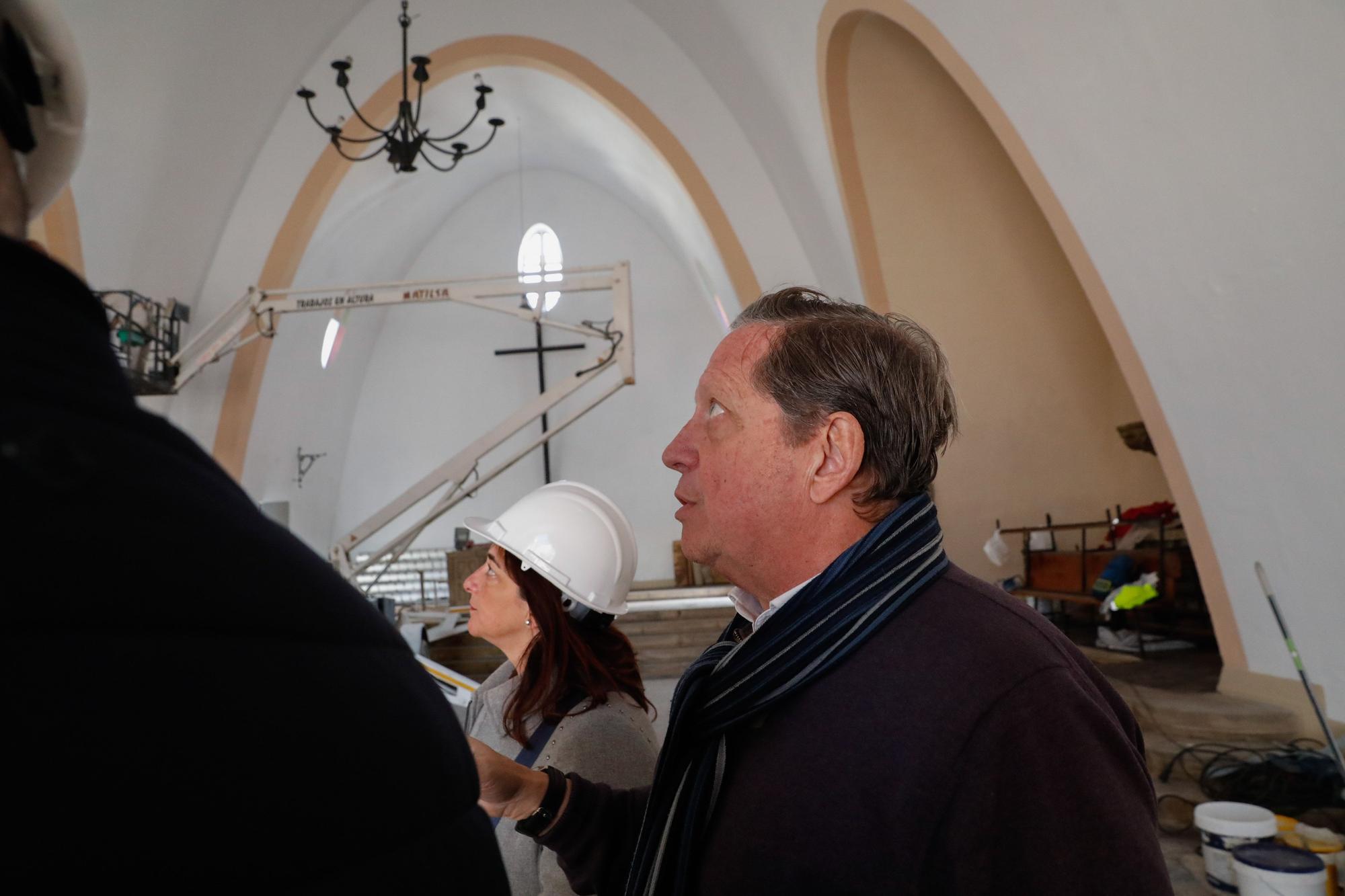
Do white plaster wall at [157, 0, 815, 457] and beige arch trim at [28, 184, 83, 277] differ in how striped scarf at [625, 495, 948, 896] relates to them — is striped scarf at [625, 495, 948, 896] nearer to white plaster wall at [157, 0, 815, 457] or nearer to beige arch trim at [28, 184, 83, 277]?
white plaster wall at [157, 0, 815, 457]

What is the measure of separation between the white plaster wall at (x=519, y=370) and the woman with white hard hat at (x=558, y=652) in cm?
1393

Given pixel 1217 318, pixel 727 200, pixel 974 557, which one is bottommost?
pixel 974 557

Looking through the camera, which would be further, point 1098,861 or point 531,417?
point 531,417

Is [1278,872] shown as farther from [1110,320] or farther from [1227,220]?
[1110,320]

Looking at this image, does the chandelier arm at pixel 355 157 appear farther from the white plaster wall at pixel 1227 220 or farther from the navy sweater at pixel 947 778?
the navy sweater at pixel 947 778

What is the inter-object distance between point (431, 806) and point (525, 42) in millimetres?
11009

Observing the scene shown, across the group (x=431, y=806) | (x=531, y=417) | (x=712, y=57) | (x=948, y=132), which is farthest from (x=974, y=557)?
(x=431, y=806)

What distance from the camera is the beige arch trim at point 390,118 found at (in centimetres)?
973

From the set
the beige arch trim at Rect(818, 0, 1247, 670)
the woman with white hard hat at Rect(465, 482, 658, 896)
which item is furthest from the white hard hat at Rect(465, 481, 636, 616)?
the beige arch trim at Rect(818, 0, 1247, 670)

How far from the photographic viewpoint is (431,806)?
2.05 ft

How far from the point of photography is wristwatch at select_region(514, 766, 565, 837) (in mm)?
1842

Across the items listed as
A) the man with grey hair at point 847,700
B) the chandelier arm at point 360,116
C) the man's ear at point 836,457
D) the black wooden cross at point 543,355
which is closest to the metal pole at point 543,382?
the black wooden cross at point 543,355

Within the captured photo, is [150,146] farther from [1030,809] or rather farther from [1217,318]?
[1030,809]

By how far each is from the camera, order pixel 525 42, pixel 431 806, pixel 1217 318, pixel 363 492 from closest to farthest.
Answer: pixel 431 806 < pixel 1217 318 < pixel 525 42 < pixel 363 492
